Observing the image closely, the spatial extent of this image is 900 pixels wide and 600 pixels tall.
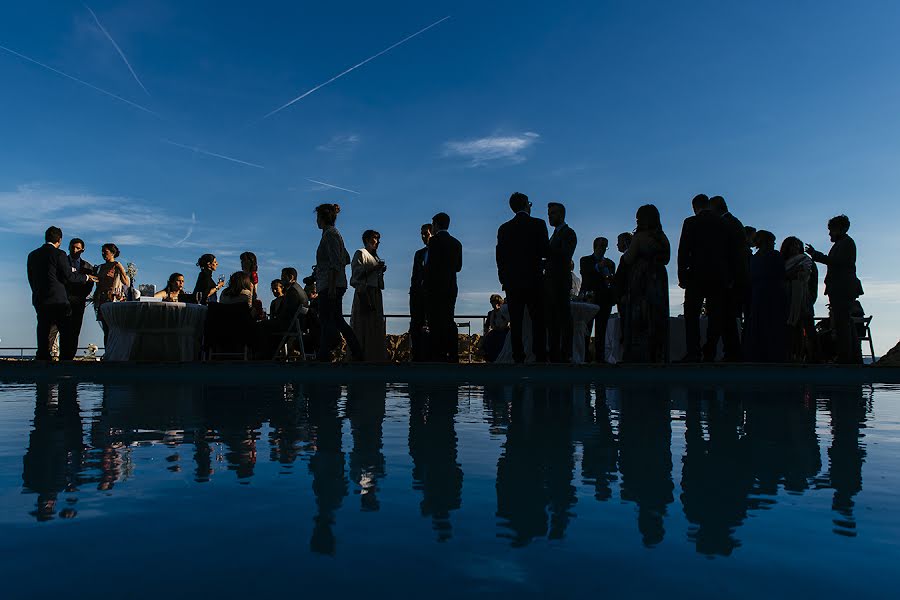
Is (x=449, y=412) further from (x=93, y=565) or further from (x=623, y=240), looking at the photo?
(x=623, y=240)

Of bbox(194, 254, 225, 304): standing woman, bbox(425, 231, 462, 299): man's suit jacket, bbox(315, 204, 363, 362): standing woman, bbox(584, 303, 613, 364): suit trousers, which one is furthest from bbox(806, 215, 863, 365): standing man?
bbox(194, 254, 225, 304): standing woman

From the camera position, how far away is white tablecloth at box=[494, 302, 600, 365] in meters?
8.45

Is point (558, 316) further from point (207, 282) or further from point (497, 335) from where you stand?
point (207, 282)

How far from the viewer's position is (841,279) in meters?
7.55

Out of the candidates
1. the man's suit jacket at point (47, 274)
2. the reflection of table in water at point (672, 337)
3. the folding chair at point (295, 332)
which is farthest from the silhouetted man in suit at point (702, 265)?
the man's suit jacket at point (47, 274)

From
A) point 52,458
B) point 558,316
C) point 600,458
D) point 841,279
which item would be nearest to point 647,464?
point 600,458

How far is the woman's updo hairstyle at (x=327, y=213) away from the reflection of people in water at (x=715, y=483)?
4.89m

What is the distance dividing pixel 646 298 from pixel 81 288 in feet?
21.2

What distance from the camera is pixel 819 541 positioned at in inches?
45.4

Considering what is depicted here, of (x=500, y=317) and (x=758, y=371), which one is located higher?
(x=500, y=317)

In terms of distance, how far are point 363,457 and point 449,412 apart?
141 centimetres

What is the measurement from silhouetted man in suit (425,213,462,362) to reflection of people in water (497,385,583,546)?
4.07 meters

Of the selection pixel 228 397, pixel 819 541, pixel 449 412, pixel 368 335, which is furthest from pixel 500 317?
pixel 819 541

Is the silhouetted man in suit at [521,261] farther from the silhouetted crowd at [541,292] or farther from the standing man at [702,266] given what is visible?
the standing man at [702,266]
